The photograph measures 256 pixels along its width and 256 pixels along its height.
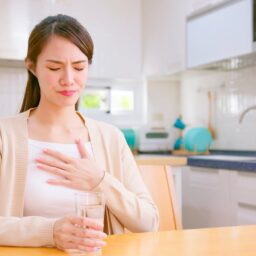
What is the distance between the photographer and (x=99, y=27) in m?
4.00

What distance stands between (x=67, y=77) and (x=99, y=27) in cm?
270

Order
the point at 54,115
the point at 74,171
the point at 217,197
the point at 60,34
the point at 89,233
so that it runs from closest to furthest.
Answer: the point at 89,233
the point at 74,171
the point at 60,34
the point at 54,115
the point at 217,197

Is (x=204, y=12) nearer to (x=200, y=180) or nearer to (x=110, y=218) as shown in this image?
(x=200, y=180)

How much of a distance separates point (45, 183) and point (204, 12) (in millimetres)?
2309

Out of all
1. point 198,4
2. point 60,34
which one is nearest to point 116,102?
point 198,4

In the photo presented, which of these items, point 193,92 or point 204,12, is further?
point 193,92

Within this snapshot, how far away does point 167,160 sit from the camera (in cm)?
325

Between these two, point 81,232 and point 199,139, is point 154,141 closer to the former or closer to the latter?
point 199,139

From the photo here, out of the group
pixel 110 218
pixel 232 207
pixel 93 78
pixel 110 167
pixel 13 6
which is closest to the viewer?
pixel 110 218

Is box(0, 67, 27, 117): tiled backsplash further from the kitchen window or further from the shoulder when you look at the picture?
the shoulder

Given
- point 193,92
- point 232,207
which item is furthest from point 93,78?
point 232,207

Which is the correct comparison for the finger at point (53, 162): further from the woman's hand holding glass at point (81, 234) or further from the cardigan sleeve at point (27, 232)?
the woman's hand holding glass at point (81, 234)

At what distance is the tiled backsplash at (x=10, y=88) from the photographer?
3.99 m

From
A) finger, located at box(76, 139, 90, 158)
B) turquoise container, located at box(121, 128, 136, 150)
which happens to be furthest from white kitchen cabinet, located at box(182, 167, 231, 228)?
finger, located at box(76, 139, 90, 158)
